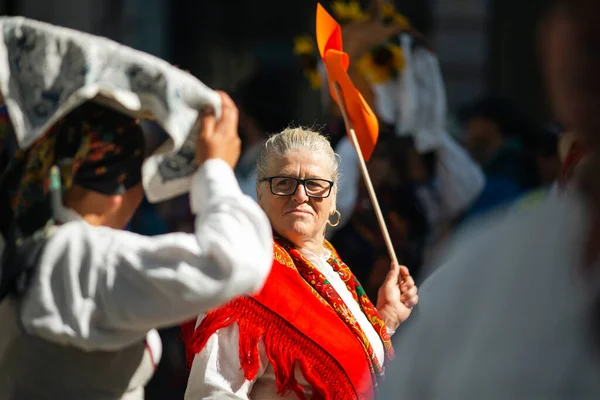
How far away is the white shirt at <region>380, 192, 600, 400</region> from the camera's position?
5.10 feet

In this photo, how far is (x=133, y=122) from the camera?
289cm

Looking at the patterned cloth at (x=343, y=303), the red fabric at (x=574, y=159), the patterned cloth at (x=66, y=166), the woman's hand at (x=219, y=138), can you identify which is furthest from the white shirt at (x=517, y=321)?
the patterned cloth at (x=343, y=303)

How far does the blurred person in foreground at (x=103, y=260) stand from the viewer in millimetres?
2596

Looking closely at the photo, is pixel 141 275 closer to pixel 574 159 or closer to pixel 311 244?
pixel 574 159

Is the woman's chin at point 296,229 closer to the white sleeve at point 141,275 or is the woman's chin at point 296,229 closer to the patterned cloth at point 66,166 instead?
the patterned cloth at point 66,166

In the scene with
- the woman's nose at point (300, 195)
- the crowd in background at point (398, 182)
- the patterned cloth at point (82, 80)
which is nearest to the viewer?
the patterned cloth at point (82, 80)

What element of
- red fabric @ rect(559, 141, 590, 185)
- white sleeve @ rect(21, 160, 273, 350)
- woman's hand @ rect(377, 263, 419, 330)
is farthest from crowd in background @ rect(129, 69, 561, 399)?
white sleeve @ rect(21, 160, 273, 350)

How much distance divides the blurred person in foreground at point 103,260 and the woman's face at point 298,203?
3.04 feet

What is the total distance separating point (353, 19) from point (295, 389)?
4039 mm

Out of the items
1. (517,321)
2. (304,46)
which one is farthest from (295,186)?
(304,46)

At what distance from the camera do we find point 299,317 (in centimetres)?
363

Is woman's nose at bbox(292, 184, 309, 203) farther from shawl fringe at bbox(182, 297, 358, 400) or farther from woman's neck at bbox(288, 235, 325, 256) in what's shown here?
shawl fringe at bbox(182, 297, 358, 400)

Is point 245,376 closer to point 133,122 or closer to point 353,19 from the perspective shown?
point 133,122

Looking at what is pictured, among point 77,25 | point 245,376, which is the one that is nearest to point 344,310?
point 245,376
